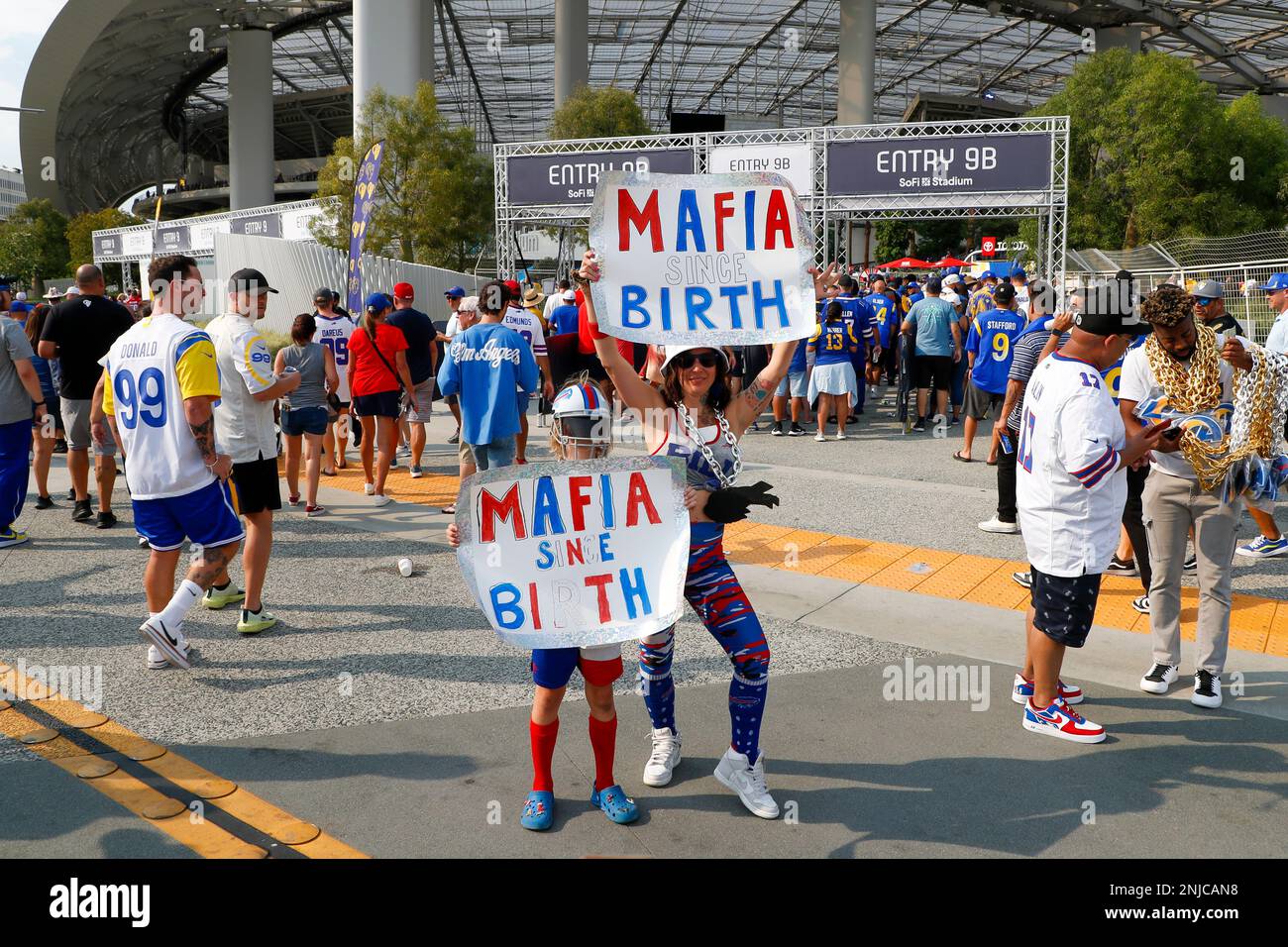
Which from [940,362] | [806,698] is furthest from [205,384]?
[940,362]

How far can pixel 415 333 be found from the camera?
10258 millimetres

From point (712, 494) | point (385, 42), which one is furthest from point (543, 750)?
point (385, 42)

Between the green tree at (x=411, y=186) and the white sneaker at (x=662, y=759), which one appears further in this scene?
the green tree at (x=411, y=186)

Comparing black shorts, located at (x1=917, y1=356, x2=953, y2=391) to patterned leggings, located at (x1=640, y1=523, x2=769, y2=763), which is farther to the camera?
black shorts, located at (x1=917, y1=356, x2=953, y2=391)

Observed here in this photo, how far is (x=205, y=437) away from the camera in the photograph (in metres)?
5.03

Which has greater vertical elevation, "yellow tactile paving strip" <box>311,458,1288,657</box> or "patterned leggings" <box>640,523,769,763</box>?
"patterned leggings" <box>640,523,769,763</box>

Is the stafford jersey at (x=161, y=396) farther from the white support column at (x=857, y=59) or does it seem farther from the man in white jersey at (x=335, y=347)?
the white support column at (x=857, y=59)

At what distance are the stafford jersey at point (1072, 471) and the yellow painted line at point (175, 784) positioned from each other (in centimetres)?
297

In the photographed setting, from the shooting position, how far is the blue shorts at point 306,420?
8.64 metres

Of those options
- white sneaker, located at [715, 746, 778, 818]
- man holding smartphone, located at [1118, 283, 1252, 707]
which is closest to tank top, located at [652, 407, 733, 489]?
white sneaker, located at [715, 746, 778, 818]

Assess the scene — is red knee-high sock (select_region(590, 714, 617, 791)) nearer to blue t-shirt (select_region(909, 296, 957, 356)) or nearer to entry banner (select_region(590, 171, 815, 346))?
entry banner (select_region(590, 171, 815, 346))

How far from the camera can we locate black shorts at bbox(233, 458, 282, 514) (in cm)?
574

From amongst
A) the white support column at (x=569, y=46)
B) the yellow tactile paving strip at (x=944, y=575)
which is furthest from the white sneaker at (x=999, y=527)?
the white support column at (x=569, y=46)
